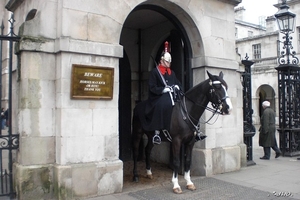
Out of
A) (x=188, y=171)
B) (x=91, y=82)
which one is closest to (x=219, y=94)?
(x=188, y=171)

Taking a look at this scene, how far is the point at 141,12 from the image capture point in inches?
345

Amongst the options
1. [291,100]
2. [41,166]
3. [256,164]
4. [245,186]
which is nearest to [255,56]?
[291,100]

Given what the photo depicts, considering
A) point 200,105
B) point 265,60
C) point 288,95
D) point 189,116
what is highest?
point 265,60

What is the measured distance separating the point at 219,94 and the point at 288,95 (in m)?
6.77

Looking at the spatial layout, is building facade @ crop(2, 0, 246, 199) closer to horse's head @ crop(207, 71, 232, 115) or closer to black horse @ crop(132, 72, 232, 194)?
black horse @ crop(132, 72, 232, 194)

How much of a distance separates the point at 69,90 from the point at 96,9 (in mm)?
1706

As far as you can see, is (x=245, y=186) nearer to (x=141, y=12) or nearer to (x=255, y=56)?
(x=141, y=12)

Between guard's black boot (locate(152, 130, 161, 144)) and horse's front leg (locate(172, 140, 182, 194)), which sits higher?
guard's black boot (locate(152, 130, 161, 144))

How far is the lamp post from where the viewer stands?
11191 millimetres

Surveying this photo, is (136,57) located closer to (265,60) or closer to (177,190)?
(177,190)

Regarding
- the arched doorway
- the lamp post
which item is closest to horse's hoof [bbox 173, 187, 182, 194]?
the arched doorway

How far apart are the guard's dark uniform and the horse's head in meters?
0.93

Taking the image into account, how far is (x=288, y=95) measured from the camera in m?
11.6

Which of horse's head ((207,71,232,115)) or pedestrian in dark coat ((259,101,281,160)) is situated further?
pedestrian in dark coat ((259,101,281,160))
